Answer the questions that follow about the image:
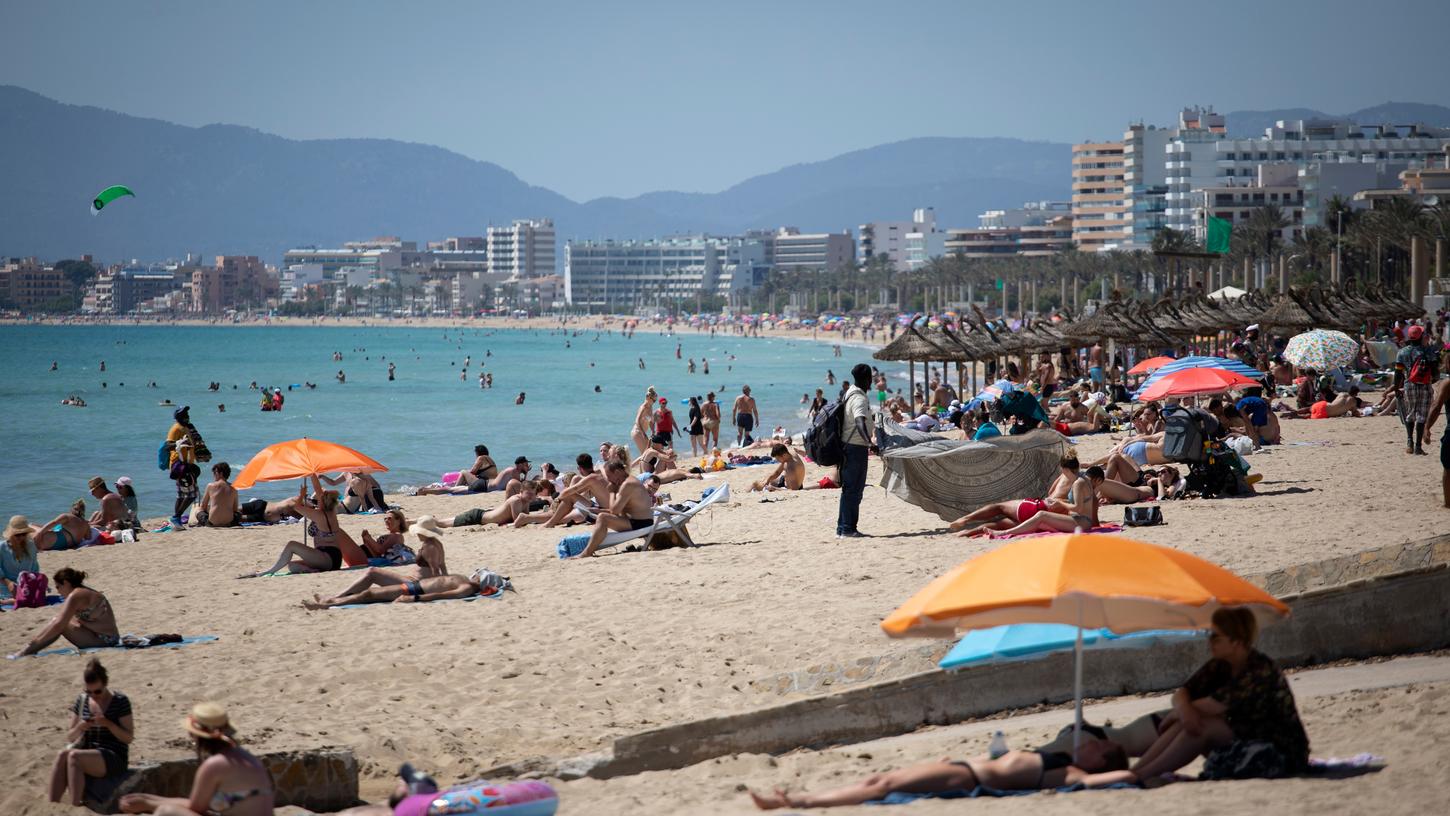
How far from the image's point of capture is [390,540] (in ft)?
38.2

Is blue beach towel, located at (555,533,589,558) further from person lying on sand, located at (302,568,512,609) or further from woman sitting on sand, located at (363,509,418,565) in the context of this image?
person lying on sand, located at (302,568,512,609)

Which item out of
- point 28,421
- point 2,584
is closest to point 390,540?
point 2,584

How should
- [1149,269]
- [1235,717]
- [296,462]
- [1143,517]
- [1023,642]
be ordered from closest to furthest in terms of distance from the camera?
[1235,717] → [1023,642] → [1143,517] → [296,462] → [1149,269]

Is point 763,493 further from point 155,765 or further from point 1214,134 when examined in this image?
point 1214,134

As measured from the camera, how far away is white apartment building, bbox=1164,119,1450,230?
12369cm

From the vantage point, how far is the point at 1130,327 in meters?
28.8

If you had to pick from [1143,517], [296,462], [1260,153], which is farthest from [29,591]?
[1260,153]

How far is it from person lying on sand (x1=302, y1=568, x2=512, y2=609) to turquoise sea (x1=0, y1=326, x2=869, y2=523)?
12.3m

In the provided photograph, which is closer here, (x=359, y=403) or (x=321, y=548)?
(x=321, y=548)

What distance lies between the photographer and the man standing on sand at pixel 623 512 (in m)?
11.5

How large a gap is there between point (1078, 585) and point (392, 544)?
25.5 ft

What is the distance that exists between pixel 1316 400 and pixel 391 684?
18.2 m

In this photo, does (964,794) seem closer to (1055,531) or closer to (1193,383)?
(1055,531)

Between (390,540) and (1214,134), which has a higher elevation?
(1214,134)
